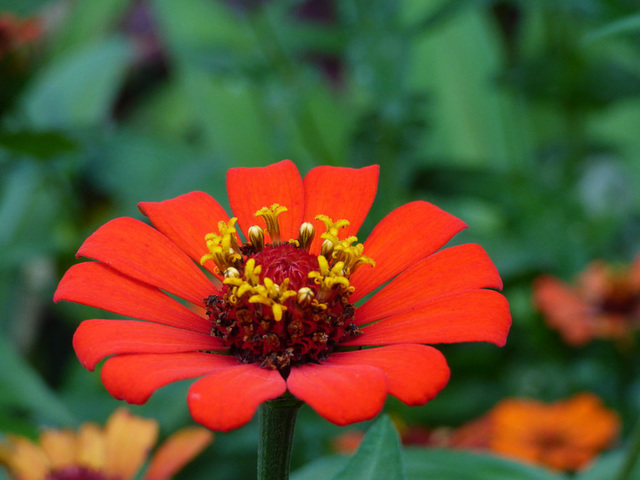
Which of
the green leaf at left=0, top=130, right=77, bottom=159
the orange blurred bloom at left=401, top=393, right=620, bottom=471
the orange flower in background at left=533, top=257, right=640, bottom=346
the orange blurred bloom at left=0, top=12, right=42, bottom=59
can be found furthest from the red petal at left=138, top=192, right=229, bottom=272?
the orange flower in background at left=533, top=257, right=640, bottom=346

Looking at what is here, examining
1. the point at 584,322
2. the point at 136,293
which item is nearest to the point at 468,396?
the point at 584,322

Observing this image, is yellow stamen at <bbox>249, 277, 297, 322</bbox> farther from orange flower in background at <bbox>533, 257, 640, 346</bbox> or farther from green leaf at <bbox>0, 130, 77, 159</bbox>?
orange flower in background at <bbox>533, 257, 640, 346</bbox>

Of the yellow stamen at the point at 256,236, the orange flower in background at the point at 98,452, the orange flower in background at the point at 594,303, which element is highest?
the yellow stamen at the point at 256,236

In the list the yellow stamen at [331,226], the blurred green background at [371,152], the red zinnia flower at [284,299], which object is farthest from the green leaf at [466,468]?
the blurred green background at [371,152]

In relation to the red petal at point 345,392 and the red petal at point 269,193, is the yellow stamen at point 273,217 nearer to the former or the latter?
the red petal at point 269,193

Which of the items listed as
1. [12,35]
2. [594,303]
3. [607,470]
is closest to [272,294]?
[607,470]

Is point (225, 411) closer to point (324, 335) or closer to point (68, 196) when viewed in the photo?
point (324, 335)
